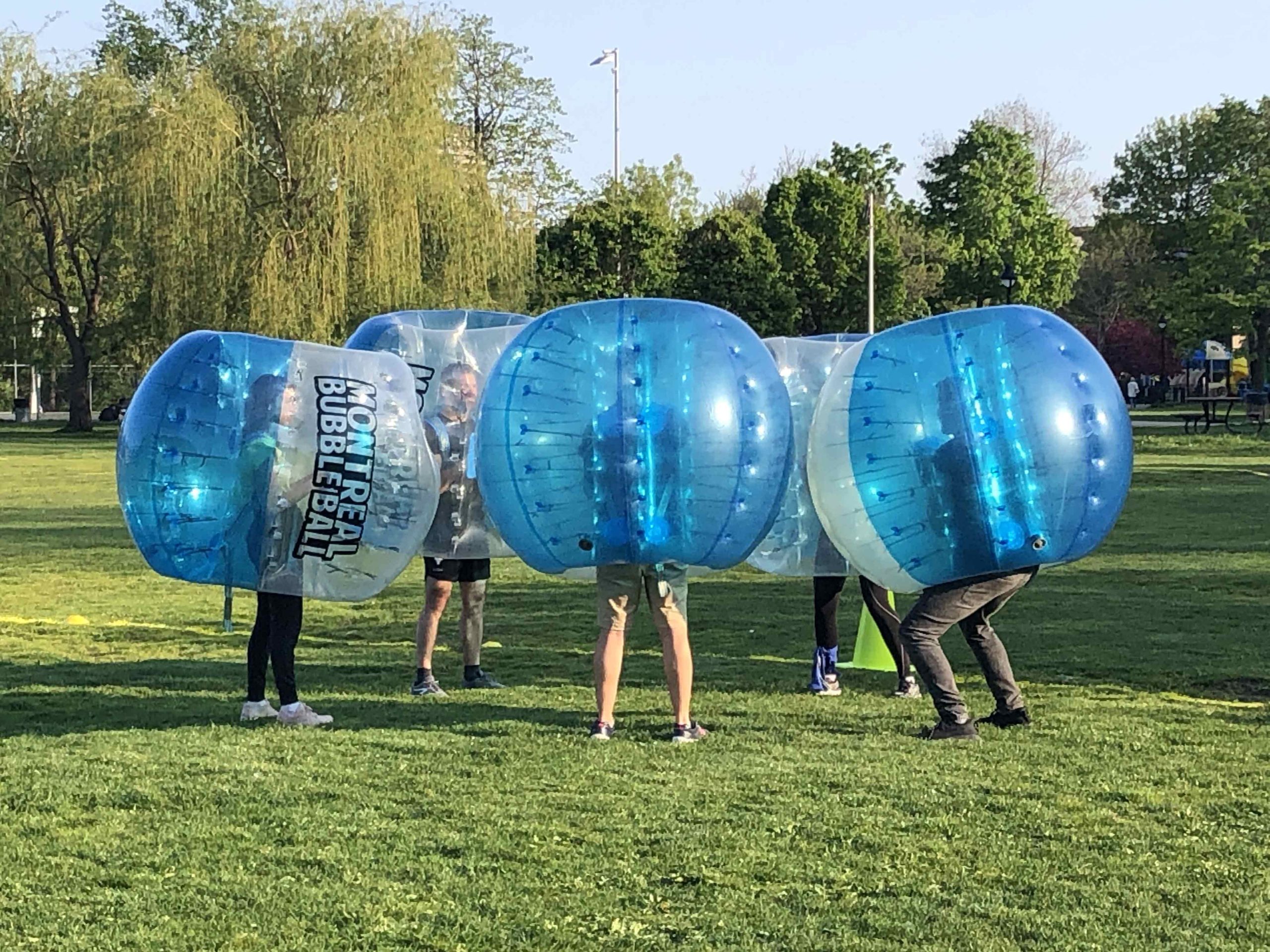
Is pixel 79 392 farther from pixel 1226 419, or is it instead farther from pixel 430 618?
pixel 430 618

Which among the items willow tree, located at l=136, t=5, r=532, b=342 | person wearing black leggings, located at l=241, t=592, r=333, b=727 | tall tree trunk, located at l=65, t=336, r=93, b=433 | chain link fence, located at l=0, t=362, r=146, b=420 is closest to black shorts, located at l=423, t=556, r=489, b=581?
person wearing black leggings, located at l=241, t=592, r=333, b=727

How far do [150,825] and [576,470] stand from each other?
2.26m

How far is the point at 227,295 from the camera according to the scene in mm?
38938

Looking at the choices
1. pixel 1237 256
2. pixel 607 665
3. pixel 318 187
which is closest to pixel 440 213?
pixel 318 187

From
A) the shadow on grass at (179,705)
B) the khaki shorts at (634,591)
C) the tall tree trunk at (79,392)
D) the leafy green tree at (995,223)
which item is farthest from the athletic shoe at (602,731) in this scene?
the leafy green tree at (995,223)

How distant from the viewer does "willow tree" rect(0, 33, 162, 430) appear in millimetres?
43938

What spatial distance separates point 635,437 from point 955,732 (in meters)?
2.13

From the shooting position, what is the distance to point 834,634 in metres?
8.58

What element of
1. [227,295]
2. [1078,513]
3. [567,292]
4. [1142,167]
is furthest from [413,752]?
[1142,167]

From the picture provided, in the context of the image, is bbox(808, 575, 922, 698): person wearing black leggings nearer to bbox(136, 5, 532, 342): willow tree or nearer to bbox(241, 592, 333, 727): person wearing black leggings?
bbox(241, 592, 333, 727): person wearing black leggings

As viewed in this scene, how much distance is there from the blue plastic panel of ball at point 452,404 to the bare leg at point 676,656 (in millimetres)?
1003

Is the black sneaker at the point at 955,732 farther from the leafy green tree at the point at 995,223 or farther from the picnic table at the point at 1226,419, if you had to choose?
the leafy green tree at the point at 995,223

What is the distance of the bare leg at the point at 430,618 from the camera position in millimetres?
8586

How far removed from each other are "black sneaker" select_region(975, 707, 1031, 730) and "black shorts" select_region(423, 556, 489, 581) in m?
2.88
